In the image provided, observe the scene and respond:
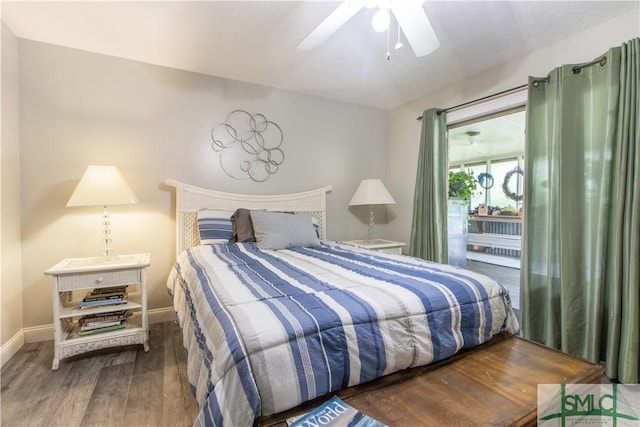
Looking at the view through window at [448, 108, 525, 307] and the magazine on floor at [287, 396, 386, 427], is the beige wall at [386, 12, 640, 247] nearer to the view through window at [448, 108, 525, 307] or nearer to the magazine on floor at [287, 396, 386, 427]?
the view through window at [448, 108, 525, 307]

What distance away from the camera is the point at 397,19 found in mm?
1604

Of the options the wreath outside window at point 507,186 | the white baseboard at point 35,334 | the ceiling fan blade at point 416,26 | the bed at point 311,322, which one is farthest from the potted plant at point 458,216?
the white baseboard at point 35,334

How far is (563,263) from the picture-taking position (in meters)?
2.06

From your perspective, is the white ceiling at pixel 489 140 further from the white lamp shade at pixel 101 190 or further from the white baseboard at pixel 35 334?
the white baseboard at pixel 35 334

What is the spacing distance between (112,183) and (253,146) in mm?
1311

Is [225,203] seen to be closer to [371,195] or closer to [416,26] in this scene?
[371,195]

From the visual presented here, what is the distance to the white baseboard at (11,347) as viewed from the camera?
1.97 meters

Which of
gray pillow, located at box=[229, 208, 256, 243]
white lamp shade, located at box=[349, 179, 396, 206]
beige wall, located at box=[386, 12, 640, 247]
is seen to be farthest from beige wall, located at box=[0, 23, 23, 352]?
beige wall, located at box=[386, 12, 640, 247]

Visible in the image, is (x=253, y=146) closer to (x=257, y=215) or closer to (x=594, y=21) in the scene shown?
(x=257, y=215)

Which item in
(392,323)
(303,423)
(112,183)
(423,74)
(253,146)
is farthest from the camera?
(253,146)

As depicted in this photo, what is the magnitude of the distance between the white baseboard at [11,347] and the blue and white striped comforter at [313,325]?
4.29 ft

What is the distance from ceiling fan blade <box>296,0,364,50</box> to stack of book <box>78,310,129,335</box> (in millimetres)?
2244

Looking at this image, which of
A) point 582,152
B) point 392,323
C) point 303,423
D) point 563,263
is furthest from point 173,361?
point 582,152

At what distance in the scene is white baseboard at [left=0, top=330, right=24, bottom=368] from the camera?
197 cm
